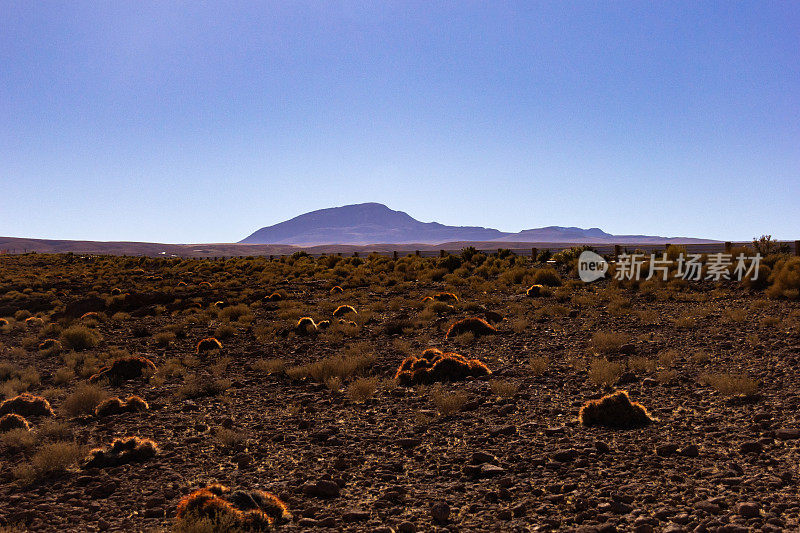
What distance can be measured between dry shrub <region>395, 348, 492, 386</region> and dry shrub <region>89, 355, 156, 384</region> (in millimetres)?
5655

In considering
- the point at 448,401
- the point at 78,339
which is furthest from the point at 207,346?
the point at 448,401

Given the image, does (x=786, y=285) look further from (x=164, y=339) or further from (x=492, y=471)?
(x=164, y=339)

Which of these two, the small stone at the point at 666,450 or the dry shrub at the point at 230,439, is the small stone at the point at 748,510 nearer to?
the small stone at the point at 666,450

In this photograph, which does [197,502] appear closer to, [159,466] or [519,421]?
[159,466]

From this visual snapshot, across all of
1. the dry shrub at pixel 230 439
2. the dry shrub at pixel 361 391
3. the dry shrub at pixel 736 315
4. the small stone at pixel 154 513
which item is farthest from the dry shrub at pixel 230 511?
the dry shrub at pixel 736 315

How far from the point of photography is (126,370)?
1153cm

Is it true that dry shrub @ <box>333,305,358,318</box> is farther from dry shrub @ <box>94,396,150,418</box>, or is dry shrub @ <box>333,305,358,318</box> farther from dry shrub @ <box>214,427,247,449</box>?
dry shrub @ <box>214,427,247,449</box>

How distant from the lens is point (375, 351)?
42.5ft

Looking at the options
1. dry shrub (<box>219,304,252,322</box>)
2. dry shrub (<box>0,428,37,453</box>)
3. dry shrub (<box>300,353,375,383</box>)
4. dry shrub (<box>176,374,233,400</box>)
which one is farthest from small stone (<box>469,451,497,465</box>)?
dry shrub (<box>219,304,252,322</box>)

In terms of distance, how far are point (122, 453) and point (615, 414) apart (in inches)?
250

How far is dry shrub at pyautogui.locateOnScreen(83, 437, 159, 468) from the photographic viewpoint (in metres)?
6.63

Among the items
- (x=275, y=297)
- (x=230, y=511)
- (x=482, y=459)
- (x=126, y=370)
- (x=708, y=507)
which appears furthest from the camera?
(x=275, y=297)

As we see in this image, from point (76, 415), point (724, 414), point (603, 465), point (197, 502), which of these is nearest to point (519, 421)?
point (603, 465)

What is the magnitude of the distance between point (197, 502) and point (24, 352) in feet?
40.4
